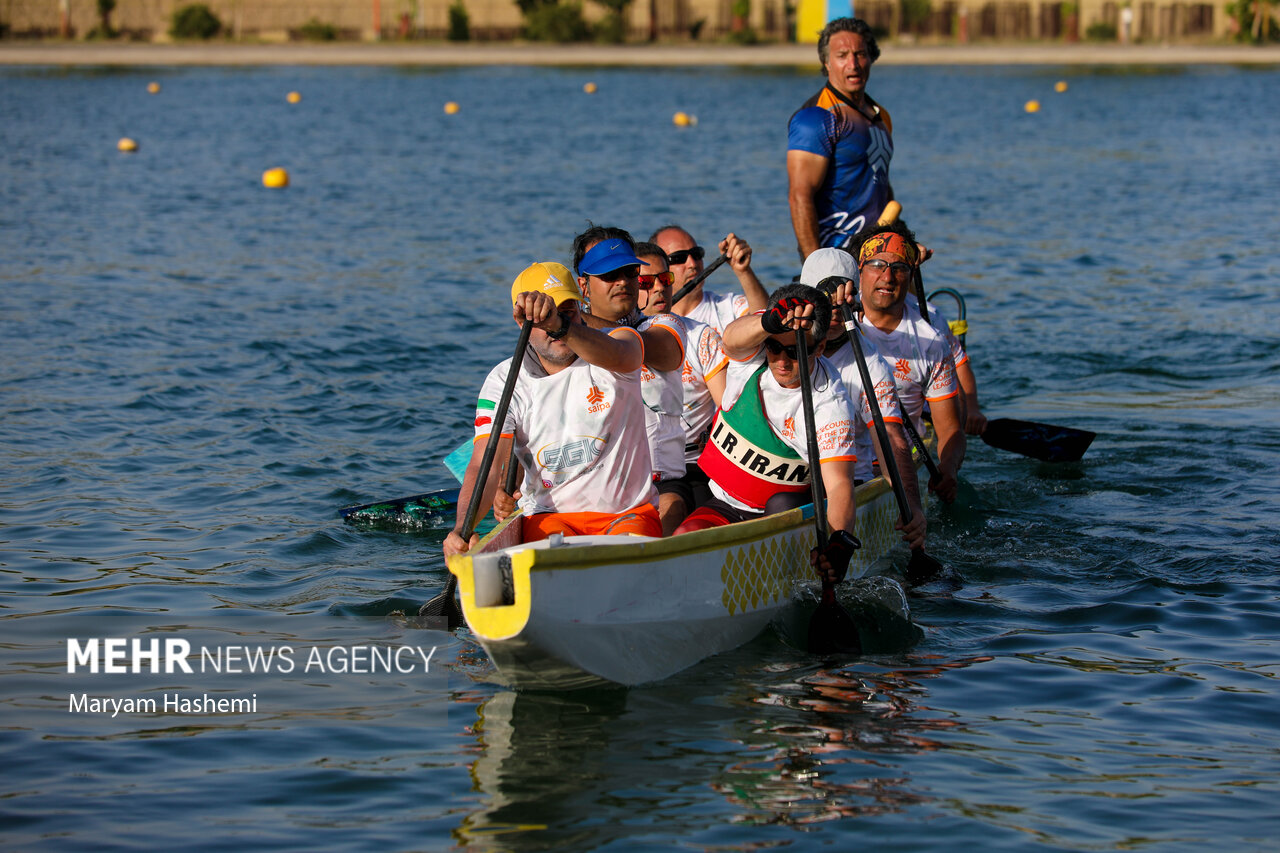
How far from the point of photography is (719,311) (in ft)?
26.2

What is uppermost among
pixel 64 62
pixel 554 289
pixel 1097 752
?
pixel 64 62

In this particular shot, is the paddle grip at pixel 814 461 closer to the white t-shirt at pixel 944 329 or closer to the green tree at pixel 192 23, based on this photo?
the white t-shirt at pixel 944 329

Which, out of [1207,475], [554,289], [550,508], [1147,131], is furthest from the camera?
[1147,131]

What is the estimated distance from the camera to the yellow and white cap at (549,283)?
209 inches

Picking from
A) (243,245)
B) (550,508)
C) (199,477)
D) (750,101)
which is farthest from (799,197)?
(750,101)

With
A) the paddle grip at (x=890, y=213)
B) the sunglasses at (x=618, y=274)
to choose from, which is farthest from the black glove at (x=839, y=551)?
the paddle grip at (x=890, y=213)

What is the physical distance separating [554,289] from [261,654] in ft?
7.94

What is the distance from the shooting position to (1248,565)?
7539 mm

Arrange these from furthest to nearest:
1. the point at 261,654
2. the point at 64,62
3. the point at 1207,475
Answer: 1. the point at 64,62
2. the point at 1207,475
3. the point at 261,654

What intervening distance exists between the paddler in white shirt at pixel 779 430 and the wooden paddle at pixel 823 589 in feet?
0.21

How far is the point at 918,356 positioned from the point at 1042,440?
254cm

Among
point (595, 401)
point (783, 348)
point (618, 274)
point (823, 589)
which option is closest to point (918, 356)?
point (783, 348)

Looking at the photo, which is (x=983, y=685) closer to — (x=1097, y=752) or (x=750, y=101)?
(x=1097, y=752)

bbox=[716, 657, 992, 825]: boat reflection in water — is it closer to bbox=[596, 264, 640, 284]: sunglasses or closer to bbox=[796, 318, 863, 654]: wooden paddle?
bbox=[796, 318, 863, 654]: wooden paddle
